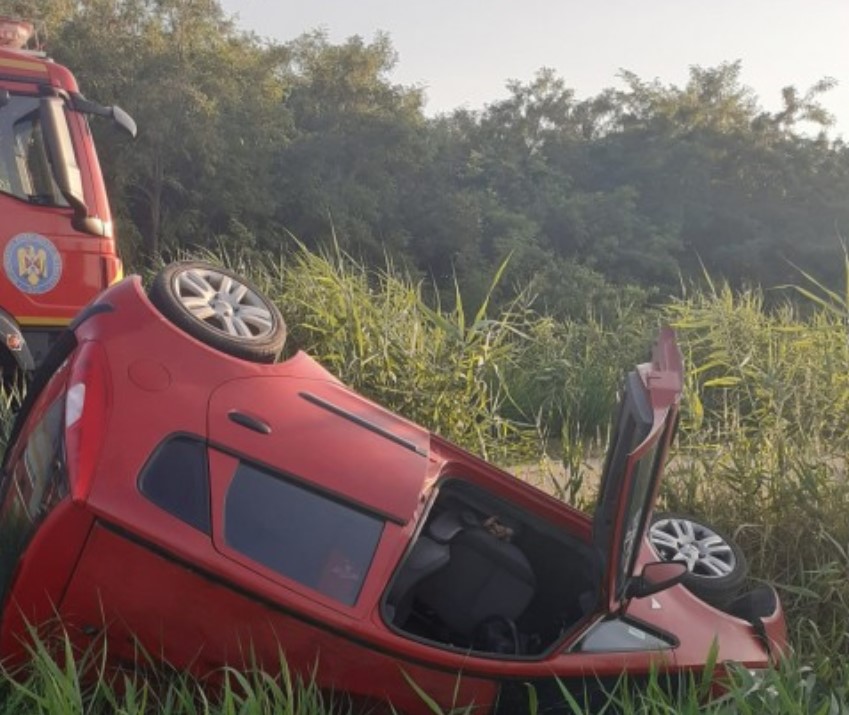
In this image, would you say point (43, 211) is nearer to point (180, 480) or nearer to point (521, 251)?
point (180, 480)

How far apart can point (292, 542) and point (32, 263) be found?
416 cm

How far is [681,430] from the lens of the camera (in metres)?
5.87

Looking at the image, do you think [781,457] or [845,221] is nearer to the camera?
[781,457]

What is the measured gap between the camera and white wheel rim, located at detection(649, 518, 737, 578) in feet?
13.1

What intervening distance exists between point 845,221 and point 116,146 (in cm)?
2232

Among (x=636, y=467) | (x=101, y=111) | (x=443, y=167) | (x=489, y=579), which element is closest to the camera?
(x=636, y=467)

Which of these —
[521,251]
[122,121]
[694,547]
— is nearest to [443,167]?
[521,251]

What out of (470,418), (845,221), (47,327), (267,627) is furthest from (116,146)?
(845,221)

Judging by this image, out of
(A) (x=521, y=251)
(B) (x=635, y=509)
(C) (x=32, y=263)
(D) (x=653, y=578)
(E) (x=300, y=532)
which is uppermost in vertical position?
(B) (x=635, y=509)

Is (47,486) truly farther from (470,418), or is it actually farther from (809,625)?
(470,418)

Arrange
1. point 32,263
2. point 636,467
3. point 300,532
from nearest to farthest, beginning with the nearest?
point 636,467
point 300,532
point 32,263

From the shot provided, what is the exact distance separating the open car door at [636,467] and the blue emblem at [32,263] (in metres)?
4.34

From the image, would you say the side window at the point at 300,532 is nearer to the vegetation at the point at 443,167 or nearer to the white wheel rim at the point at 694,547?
the white wheel rim at the point at 694,547

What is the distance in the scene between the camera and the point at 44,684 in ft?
9.25
